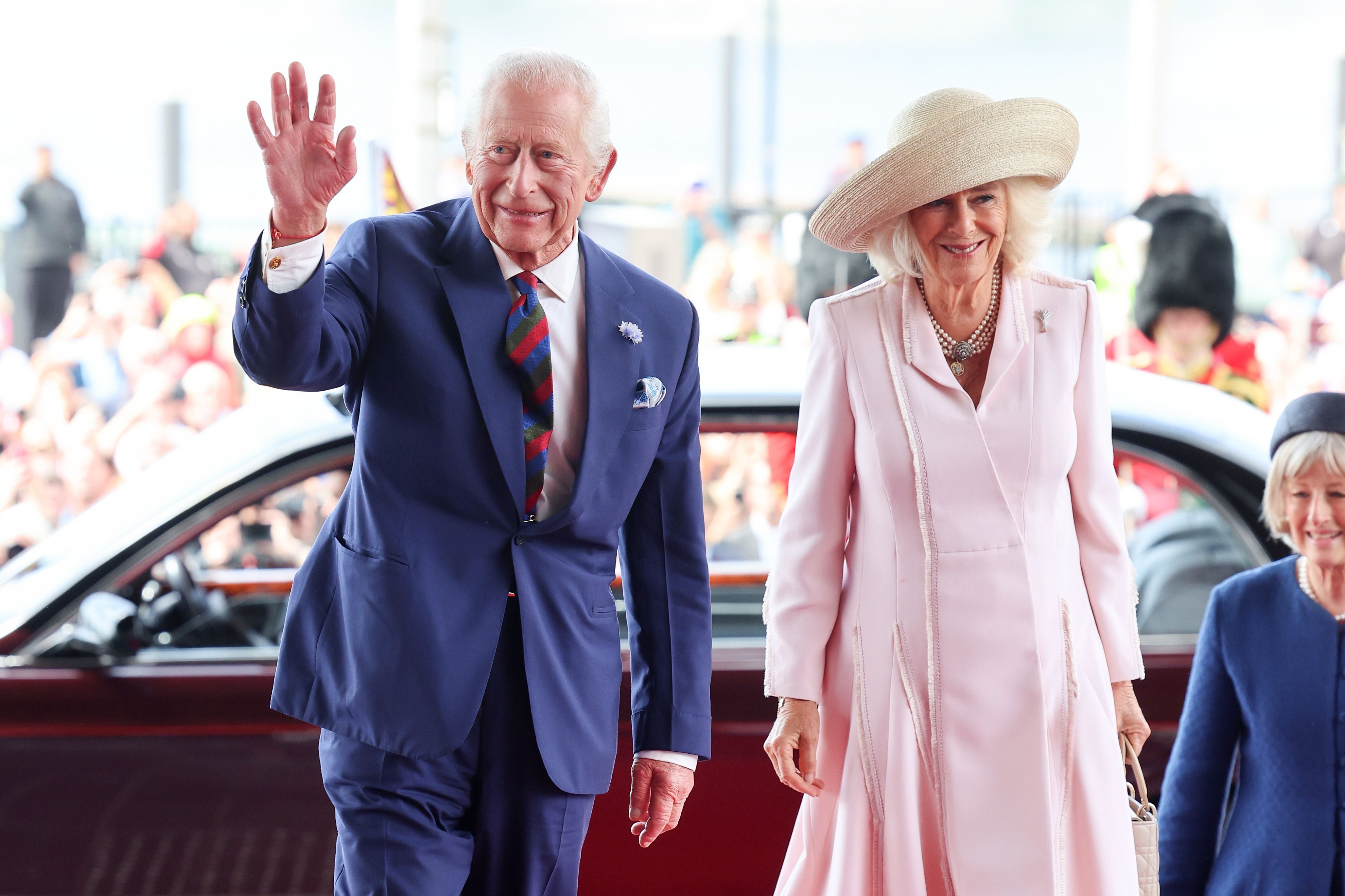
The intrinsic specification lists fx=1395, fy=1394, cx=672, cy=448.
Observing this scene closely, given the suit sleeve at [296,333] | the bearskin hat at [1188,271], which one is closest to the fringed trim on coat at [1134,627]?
the suit sleeve at [296,333]

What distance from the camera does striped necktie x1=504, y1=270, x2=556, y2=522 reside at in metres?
2.10

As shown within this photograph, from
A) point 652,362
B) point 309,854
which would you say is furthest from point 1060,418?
point 309,854

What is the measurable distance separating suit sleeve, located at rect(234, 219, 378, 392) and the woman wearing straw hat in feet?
2.68

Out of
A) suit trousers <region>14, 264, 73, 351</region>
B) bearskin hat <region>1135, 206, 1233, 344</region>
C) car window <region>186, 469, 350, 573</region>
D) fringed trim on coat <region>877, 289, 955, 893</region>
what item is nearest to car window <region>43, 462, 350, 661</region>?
car window <region>186, 469, 350, 573</region>

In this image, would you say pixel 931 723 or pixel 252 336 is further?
pixel 931 723

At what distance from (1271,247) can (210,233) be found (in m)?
8.52

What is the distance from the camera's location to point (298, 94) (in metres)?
1.85

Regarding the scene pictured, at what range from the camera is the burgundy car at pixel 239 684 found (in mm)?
3109

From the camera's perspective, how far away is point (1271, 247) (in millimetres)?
10125

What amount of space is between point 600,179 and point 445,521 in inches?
23.9

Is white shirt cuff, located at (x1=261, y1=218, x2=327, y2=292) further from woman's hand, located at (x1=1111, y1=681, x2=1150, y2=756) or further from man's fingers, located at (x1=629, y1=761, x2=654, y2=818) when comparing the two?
woman's hand, located at (x1=1111, y1=681, x2=1150, y2=756)

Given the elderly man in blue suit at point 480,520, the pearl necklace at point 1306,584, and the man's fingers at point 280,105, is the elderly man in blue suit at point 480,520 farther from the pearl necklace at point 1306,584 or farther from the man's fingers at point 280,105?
the pearl necklace at point 1306,584

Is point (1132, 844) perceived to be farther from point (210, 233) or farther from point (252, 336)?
point (210, 233)

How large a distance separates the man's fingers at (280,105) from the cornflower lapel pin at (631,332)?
60cm
